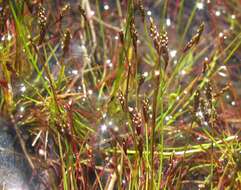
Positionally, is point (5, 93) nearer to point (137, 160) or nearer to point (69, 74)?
point (69, 74)

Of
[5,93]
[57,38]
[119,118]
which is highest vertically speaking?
[57,38]

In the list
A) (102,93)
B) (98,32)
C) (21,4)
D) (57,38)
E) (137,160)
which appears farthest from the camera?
(98,32)

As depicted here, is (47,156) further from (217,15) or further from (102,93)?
(217,15)

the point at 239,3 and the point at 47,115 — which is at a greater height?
the point at 239,3

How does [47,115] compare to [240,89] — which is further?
[240,89]

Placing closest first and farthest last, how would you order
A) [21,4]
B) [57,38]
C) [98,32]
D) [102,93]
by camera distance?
[21,4] → [102,93] → [57,38] → [98,32]

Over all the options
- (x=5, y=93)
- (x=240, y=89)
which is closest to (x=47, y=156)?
(x=5, y=93)
